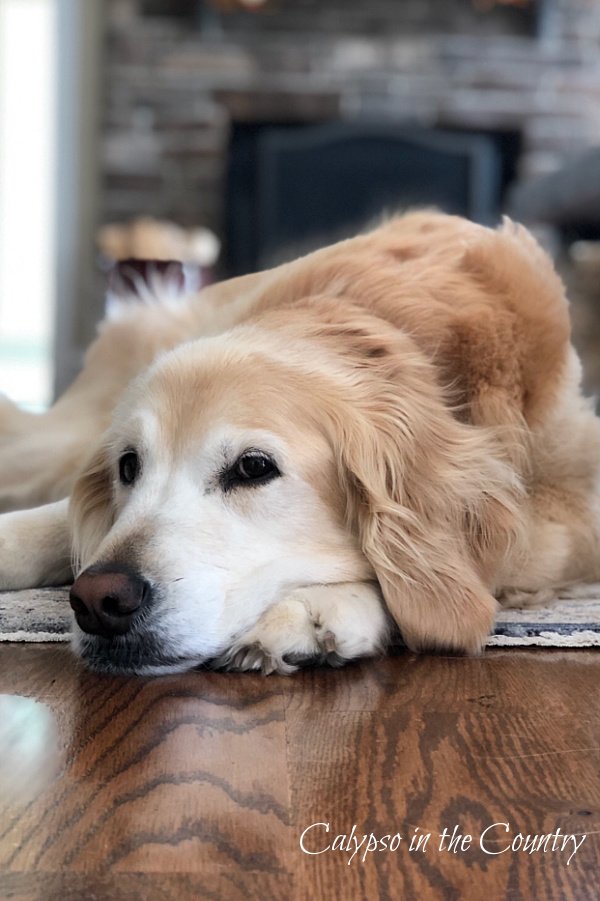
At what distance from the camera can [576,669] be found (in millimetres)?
1447

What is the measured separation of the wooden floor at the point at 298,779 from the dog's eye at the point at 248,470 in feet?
0.89

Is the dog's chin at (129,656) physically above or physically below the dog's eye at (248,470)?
below

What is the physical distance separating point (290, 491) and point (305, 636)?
0.68 ft

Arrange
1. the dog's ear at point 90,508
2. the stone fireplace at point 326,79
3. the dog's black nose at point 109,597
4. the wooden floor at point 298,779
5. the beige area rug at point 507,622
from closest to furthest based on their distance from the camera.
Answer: the wooden floor at point 298,779 → the dog's black nose at point 109,597 → the beige area rug at point 507,622 → the dog's ear at point 90,508 → the stone fireplace at point 326,79

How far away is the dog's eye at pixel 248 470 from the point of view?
1.48m

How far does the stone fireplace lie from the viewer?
670 centimetres

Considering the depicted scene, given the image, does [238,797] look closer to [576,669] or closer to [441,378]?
[576,669]

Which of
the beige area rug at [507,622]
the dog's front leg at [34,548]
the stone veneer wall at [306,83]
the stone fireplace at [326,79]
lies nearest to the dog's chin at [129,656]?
the beige area rug at [507,622]

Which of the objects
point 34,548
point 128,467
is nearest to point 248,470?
point 128,467

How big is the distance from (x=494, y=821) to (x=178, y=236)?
596 cm

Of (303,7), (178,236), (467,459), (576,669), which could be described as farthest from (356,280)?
(303,7)

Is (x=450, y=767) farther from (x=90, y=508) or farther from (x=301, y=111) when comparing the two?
(x=301, y=111)

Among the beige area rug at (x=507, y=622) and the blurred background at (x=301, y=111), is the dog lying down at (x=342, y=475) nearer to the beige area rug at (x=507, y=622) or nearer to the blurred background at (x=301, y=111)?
the beige area rug at (x=507, y=622)

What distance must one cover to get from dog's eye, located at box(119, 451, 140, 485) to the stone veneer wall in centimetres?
533
